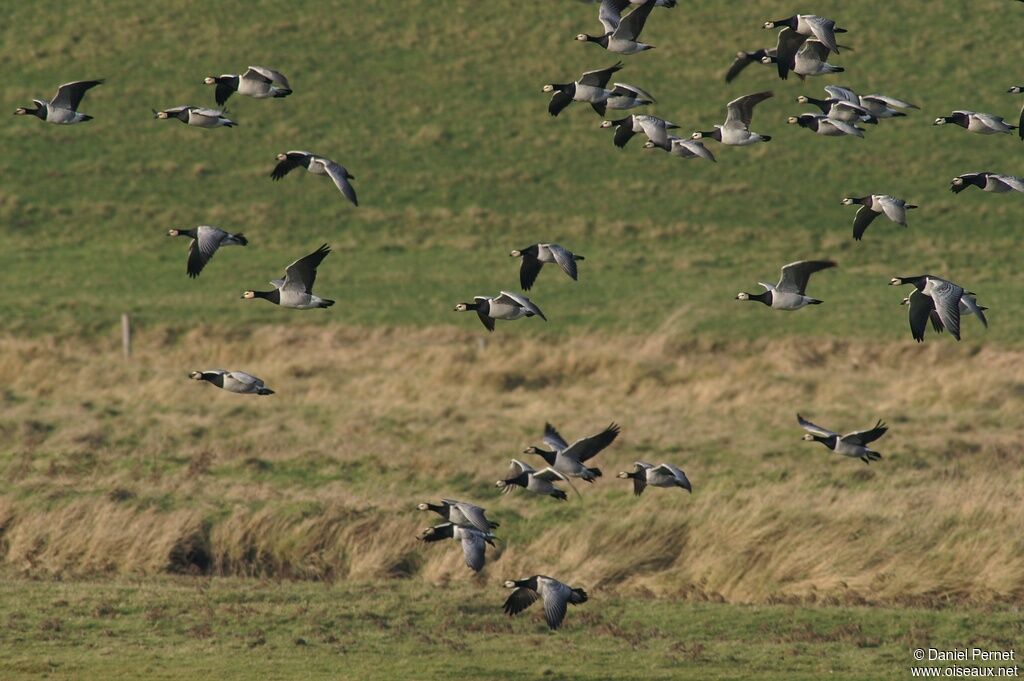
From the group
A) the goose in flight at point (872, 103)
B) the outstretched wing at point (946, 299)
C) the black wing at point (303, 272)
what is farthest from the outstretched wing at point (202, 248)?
the outstretched wing at point (946, 299)

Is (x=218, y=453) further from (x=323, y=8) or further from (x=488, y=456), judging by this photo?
(x=323, y=8)

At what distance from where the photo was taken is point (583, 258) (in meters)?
20.7

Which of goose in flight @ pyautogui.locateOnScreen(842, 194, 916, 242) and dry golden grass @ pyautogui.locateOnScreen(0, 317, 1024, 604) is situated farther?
dry golden grass @ pyautogui.locateOnScreen(0, 317, 1024, 604)

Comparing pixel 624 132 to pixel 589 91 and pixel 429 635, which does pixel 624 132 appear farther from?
pixel 429 635

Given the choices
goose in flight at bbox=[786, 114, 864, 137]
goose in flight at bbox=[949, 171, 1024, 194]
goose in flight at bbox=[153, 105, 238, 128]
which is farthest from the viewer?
goose in flight at bbox=[153, 105, 238, 128]

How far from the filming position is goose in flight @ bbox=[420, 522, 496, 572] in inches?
744

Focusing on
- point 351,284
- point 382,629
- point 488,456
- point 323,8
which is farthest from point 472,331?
point 323,8

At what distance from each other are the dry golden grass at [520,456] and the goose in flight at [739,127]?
27.1 feet

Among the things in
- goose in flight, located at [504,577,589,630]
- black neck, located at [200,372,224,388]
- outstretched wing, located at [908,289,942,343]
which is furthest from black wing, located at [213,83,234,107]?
outstretched wing, located at [908,289,942,343]

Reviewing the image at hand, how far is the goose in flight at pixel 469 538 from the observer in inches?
744

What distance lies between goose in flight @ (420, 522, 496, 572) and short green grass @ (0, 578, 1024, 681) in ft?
8.46

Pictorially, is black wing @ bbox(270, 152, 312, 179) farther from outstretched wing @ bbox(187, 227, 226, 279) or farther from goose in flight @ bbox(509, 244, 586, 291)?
goose in flight @ bbox(509, 244, 586, 291)

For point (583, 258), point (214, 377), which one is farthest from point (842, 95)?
point (214, 377)

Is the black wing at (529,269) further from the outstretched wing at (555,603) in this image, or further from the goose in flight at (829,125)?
the goose in flight at (829,125)
